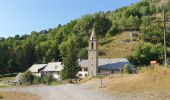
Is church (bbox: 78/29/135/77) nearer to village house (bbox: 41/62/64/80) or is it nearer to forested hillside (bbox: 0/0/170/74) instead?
forested hillside (bbox: 0/0/170/74)

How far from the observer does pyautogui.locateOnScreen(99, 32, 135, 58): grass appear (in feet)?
444

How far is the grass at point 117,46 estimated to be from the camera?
135 metres

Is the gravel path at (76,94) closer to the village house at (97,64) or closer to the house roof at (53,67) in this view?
the village house at (97,64)

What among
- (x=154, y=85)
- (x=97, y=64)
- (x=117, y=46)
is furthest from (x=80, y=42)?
(x=154, y=85)

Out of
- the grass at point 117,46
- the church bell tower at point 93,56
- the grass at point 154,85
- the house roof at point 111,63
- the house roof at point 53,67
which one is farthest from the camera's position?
the grass at point 117,46

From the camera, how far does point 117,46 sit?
147 metres

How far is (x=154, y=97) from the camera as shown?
19797 mm

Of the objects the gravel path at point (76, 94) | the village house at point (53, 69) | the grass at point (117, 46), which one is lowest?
the gravel path at point (76, 94)

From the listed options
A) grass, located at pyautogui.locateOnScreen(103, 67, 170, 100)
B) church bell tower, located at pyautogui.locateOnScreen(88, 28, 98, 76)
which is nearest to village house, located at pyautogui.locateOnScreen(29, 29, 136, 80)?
church bell tower, located at pyautogui.locateOnScreen(88, 28, 98, 76)

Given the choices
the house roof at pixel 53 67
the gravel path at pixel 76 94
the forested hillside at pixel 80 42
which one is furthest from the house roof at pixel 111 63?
the gravel path at pixel 76 94

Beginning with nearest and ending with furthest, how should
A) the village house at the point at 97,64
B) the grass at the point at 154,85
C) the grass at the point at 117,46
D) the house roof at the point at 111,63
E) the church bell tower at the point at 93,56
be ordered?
the grass at the point at 154,85
the church bell tower at the point at 93,56
the village house at the point at 97,64
the house roof at the point at 111,63
the grass at the point at 117,46

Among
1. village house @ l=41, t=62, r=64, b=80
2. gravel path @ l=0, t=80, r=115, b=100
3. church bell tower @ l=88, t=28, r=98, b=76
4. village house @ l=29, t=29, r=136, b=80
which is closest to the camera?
gravel path @ l=0, t=80, r=115, b=100

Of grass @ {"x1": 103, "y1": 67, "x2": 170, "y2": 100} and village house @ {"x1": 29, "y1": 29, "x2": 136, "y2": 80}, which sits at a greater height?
village house @ {"x1": 29, "y1": 29, "x2": 136, "y2": 80}

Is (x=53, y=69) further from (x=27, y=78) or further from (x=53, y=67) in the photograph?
(x=27, y=78)
